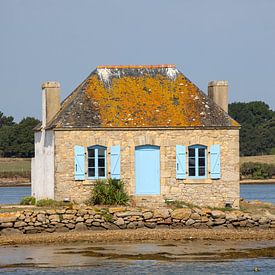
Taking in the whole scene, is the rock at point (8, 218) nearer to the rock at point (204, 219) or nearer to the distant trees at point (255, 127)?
the rock at point (204, 219)

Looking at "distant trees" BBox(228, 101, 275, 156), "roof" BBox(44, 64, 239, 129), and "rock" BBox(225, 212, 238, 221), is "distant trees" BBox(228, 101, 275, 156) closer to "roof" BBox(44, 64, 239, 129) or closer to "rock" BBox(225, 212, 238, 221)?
"roof" BBox(44, 64, 239, 129)

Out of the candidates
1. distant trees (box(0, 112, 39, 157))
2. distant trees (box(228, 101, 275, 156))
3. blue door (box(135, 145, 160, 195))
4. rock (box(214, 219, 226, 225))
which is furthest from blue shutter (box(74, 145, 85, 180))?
distant trees (box(228, 101, 275, 156))

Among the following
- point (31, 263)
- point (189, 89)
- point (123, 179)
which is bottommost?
point (31, 263)

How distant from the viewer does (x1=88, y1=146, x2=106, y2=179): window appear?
122ft

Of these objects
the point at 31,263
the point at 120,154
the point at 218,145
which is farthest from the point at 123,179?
the point at 31,263

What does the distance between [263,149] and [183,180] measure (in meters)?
74.2

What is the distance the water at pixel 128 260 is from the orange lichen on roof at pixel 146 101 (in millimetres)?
6646

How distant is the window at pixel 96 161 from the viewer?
122ft

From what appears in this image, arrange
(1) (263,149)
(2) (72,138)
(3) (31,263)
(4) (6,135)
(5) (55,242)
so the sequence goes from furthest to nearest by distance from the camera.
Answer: (1) (263,149)
(4) (6,135)
(2) (72,138)
(5) (55,242)
(3) (31,263)

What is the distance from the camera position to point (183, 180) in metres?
37.5

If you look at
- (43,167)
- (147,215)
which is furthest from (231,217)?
(43,167)

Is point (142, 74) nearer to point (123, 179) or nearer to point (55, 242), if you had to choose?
point (123, 179)

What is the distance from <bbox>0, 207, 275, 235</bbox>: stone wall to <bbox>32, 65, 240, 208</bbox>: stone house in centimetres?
244

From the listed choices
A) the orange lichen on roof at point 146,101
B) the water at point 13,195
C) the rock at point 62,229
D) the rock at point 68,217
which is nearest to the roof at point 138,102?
the orange lichen on roof at point 146,101
